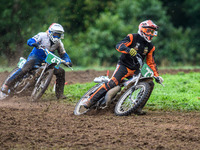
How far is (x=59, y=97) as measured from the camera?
11.9m

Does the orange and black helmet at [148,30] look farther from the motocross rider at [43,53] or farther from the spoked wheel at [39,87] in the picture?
the spoked wheel at [39,87]

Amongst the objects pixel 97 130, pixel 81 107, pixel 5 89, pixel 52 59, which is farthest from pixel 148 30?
pixel 5 89

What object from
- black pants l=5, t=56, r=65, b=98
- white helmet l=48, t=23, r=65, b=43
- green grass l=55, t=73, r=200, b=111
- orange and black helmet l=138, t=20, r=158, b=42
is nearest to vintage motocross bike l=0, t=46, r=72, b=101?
black pants l=5, t=56, r=65, b=98

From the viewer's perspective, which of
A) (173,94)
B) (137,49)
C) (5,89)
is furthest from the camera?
(173,94)

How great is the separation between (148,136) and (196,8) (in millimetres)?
38969

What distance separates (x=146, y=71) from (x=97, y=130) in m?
2.16

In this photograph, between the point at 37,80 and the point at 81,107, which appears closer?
the point at 81,107

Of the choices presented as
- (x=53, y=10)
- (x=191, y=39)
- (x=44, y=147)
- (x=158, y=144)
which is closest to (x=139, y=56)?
(x=158, y=144)

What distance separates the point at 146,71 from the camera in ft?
27.8

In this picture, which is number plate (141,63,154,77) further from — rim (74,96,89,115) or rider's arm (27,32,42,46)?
rider's arm (27,32,42,46)

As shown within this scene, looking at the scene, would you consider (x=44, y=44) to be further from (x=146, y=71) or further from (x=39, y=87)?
(x=146, y=71)

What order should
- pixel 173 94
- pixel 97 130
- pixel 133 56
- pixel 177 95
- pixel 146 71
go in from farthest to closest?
pixel 173 94 < pixel 177 95 < pixel 133 56 < pixel 146 71 < pixel 97 130

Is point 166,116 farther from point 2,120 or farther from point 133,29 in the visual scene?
point 133,29

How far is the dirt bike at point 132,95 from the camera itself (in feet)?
27.3
